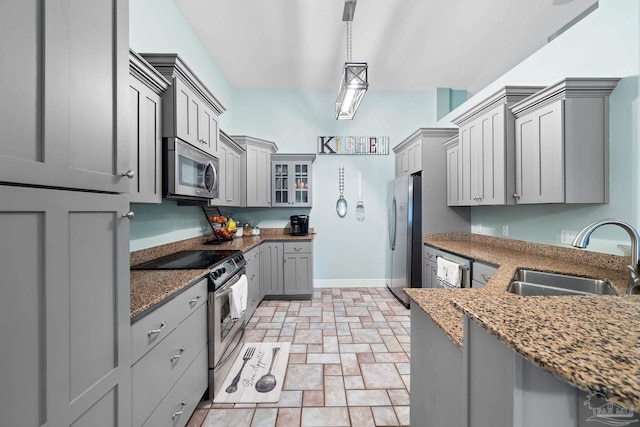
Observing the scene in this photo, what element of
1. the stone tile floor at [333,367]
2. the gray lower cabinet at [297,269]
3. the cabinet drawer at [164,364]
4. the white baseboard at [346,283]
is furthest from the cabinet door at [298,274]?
the cabinet drawer at [164,364]

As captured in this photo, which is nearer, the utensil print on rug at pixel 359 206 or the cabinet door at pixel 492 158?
the cabinet door at pixel 492 158

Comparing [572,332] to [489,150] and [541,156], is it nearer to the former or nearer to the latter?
[541,156]

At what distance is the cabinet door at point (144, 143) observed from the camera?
5.14ft

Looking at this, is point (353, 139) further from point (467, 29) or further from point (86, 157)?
point (86, 157)

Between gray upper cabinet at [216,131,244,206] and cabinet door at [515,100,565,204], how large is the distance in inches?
119

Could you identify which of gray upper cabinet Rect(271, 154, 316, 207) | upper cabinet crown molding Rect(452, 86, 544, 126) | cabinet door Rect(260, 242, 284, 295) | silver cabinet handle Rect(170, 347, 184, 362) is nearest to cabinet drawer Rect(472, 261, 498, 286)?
upper cabinet crown molding Rect(452, 86, 544, 126)

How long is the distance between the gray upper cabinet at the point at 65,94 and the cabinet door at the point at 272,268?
2.88 meters

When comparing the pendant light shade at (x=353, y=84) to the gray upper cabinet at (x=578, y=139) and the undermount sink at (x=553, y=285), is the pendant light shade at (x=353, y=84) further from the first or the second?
the undermount sink at (x=553, y=285)

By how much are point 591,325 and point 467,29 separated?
11.1 feet

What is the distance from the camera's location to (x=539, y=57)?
8.41 feet

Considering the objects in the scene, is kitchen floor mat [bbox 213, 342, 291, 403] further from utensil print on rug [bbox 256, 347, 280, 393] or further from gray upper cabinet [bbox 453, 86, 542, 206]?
gray upper cabinet [bbox 453, 86, 542, 206]

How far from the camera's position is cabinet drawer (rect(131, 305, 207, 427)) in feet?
3.69

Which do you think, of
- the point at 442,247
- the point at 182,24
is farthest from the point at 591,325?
the point at 182,24

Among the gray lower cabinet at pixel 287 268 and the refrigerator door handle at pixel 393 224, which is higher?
the refrigerator door handle at pixel 393 224
